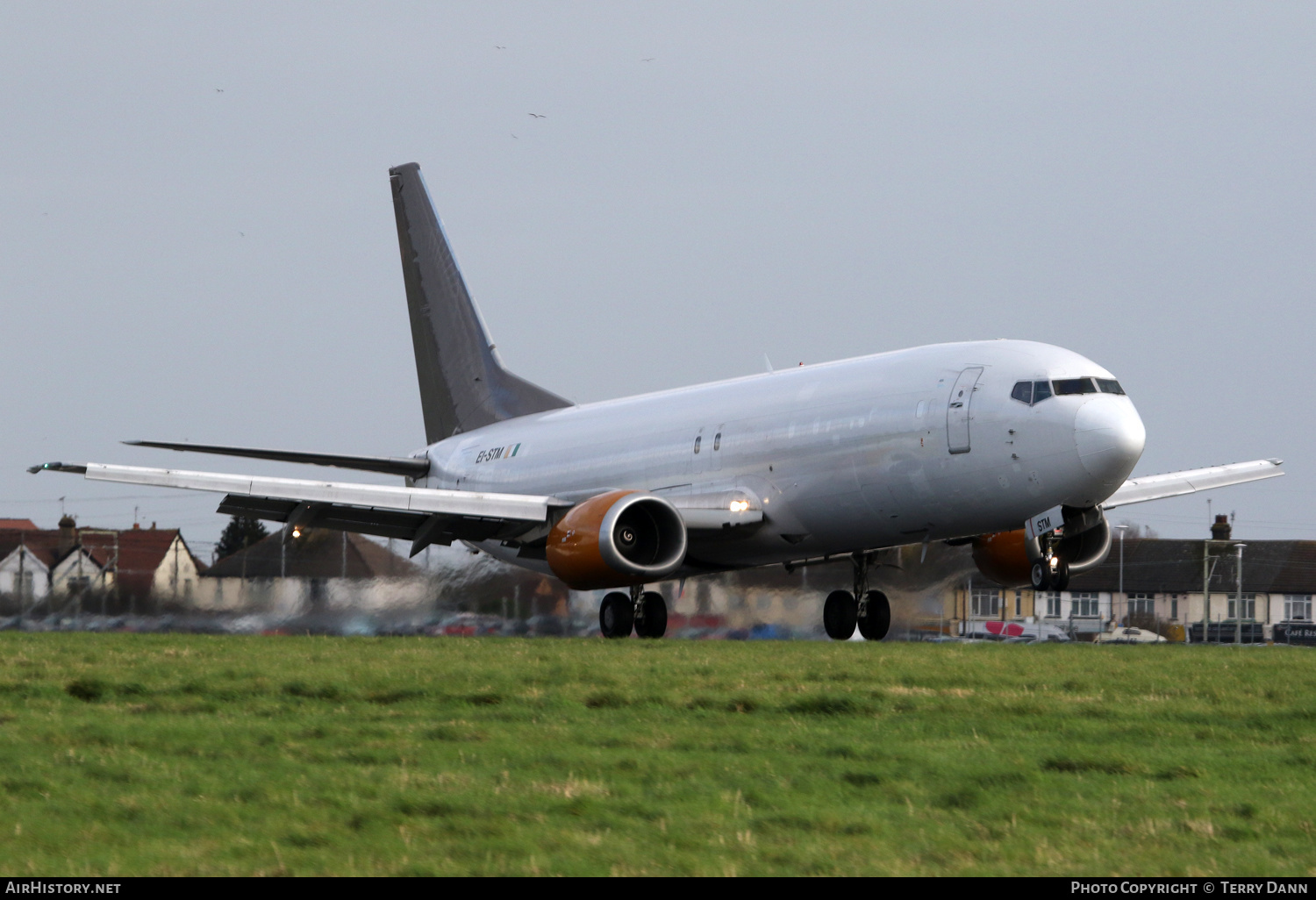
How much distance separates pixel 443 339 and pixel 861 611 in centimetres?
1311

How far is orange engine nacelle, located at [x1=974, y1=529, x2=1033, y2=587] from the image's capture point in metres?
25.5

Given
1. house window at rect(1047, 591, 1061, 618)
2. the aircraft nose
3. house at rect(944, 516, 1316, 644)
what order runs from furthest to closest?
1. house window at rect(1047, 591, 1061, 618)
2. house at rect(944, 516, 1316, 644)
3. the aircraft nose

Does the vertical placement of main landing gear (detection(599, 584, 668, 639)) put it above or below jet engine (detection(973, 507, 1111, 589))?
below

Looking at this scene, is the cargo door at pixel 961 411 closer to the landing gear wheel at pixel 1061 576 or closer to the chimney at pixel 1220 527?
the landing gear wheel at pixel 1061 576

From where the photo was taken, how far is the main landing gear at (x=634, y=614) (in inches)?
1016

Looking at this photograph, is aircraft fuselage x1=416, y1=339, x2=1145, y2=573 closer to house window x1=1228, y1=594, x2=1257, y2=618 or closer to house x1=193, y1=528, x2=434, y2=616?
house x1=193, y1=528, x2=434, y2=616

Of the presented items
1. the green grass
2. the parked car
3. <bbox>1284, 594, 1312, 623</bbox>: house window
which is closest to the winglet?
the green grass

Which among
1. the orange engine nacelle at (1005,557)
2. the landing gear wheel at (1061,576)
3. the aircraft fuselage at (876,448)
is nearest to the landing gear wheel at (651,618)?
the aircraft fuselage at (876,448)

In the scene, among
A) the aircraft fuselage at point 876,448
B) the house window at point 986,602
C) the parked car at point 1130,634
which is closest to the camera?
the aircraft fuselage at point 876,448

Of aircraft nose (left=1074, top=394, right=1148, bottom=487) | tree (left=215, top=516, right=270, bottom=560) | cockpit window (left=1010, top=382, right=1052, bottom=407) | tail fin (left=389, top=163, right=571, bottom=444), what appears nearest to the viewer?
aircraft nose (left=1074, top=394, right=1148, bottom=487)

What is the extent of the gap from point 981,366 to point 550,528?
7.54 metres

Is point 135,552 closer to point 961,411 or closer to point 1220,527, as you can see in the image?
point 961,411

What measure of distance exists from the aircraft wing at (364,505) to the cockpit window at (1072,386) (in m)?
8.45

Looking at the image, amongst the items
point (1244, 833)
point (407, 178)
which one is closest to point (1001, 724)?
point (1244, 833)
